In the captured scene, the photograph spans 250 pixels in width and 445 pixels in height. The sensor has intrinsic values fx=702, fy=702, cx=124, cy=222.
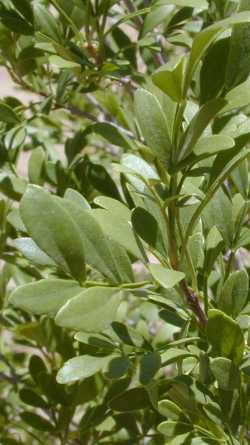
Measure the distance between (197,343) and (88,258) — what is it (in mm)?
196

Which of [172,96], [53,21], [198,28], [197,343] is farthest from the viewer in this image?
[198,28]

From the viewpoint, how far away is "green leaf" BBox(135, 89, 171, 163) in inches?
22.7

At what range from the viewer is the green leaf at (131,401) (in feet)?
2.47

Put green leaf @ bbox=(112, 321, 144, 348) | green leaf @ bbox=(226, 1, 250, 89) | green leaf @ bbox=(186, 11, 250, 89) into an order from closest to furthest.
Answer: green leaf @ bbox=(186, 11, 250, 89), green leaf @ bbox=(226, 1, 250, 89), green leaf @ bbox=(112, 321, 144, 348)

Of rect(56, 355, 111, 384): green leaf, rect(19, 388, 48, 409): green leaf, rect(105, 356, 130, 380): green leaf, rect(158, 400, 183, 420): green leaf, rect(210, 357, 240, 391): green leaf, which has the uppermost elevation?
rect(56, 355, 111, 384): green leaf

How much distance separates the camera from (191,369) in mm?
747

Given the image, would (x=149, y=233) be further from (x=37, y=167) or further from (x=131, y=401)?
(x=37, y=167)

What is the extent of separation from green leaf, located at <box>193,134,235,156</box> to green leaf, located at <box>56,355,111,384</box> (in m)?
0.20

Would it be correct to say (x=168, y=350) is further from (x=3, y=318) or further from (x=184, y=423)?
(x=3, y=318)

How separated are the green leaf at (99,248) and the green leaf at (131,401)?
19 cm

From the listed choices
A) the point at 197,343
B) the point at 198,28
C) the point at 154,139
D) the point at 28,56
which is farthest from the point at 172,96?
the point at 198,28

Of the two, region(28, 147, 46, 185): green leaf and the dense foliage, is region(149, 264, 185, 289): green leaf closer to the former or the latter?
the dense foliage

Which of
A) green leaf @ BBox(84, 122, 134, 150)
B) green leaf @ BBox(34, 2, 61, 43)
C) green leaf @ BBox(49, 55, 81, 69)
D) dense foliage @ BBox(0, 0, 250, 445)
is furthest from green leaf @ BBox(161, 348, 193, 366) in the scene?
green leaf @ BBox(34, 2, 61, 43)

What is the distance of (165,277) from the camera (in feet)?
1.79
